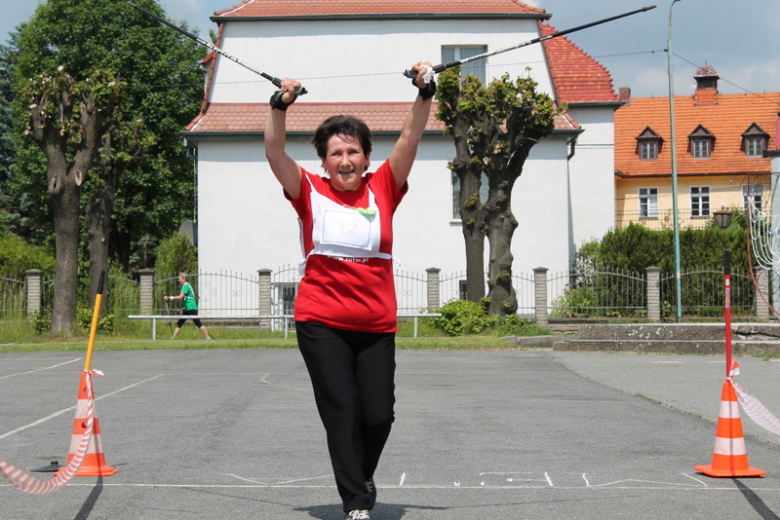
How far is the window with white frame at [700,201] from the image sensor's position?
48.9 meters

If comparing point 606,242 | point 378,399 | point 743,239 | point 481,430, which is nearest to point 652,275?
point 606,242

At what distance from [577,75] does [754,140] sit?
1613 cm

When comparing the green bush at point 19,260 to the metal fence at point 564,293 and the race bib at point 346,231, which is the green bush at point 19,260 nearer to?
the metal fence at point 564,293

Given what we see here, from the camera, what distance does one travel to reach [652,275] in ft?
92.5

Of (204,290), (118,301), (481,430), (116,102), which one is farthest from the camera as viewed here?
(204,290)

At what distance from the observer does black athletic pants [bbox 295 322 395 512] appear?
Result: 451cm

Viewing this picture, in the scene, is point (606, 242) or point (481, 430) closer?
point (481, 430)

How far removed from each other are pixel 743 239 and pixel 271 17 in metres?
17.6

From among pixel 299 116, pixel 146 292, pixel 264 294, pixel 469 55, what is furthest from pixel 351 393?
pixel 469 55

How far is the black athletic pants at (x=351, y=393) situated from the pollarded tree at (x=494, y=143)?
65.5ft

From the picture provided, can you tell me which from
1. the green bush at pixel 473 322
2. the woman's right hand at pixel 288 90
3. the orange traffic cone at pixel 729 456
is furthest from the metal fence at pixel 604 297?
the woman's right hand at pixel 288 90

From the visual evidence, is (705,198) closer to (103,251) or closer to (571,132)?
(571,132)

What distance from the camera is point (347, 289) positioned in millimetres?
4570

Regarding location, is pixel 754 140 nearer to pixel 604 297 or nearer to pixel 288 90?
pixel 604 297
